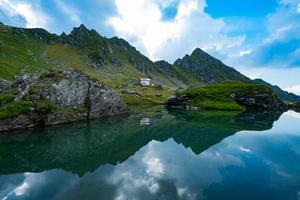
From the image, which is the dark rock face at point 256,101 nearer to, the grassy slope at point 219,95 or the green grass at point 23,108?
the grassy slope at point 219,95

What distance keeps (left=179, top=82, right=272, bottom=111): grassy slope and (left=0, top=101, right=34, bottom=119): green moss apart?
92.7m

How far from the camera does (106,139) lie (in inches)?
2410

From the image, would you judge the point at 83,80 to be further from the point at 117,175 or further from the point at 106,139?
the point at 117,175

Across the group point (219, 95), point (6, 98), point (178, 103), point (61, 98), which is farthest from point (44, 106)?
point (219, 95)

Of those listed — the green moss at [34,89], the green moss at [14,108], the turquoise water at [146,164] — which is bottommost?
the turquoise water at [146,164]

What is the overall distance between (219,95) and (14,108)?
11601cm

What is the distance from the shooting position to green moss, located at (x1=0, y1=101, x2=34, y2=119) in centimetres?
6438

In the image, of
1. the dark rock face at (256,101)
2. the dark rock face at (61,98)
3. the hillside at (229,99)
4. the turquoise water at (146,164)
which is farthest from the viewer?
the dark rock face at (256,101)

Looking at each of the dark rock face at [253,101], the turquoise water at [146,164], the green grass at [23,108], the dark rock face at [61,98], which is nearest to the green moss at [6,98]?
the dark rock face at [61,98]

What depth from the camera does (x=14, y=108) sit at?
66.2 metres

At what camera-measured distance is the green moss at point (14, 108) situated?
64.4 meters

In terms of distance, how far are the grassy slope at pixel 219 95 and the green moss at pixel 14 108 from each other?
9275 centimetres

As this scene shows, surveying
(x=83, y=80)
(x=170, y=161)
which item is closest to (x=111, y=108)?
(x=83, y=80)

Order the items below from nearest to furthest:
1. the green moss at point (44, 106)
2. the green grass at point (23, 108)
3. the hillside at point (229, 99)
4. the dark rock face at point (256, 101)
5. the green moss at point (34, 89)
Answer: the green grass at point (23, 108)
the green moss at point (44, 106)
the green moss at point (34, 89)
the hillside at point (229, 99)
the dark rock face at point (256, 101)
